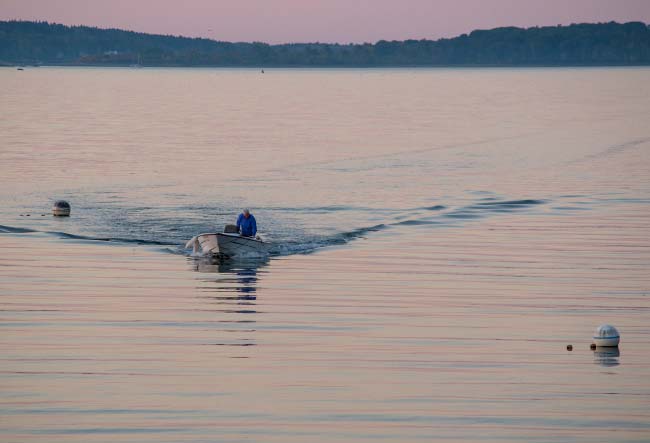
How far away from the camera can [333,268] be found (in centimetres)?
3797

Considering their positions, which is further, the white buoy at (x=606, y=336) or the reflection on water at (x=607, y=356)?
the white buoy at (x=606, y=336)

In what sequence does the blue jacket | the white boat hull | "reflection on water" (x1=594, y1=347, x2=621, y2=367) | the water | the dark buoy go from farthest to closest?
the dark buoy → the blue jacket → the white boat hull → "reflection on water" (x1=594, y1=347, x2=621, y2=367) → the water

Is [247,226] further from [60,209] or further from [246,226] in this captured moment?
[60,209]

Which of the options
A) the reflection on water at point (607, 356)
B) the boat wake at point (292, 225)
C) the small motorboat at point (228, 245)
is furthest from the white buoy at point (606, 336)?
the boat wake at point (292, 225)

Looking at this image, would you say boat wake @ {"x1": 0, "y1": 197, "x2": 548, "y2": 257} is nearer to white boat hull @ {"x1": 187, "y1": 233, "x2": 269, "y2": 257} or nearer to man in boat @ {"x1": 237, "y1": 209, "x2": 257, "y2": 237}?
white boat hull @ {"x1": 187, "y1": 233, "x2": 269, "y2": 257}

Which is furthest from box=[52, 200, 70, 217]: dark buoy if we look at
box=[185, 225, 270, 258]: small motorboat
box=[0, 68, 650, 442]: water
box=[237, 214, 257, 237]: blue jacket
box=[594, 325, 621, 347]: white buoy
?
box=[594, 325, 621, 347]: white buoy

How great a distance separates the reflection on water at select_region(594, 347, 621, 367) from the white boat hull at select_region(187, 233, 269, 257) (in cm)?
1603

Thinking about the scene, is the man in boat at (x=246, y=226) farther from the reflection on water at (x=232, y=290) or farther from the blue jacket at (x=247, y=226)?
the reflection on water at (x=232, y=290)

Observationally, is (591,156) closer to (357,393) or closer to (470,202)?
(470,202)

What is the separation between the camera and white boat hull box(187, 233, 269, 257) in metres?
39.0

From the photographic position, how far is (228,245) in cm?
3925

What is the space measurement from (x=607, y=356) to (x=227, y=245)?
1655cm

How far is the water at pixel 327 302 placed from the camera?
21.3 meters

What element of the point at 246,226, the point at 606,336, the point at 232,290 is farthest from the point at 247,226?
the point at 606,336
